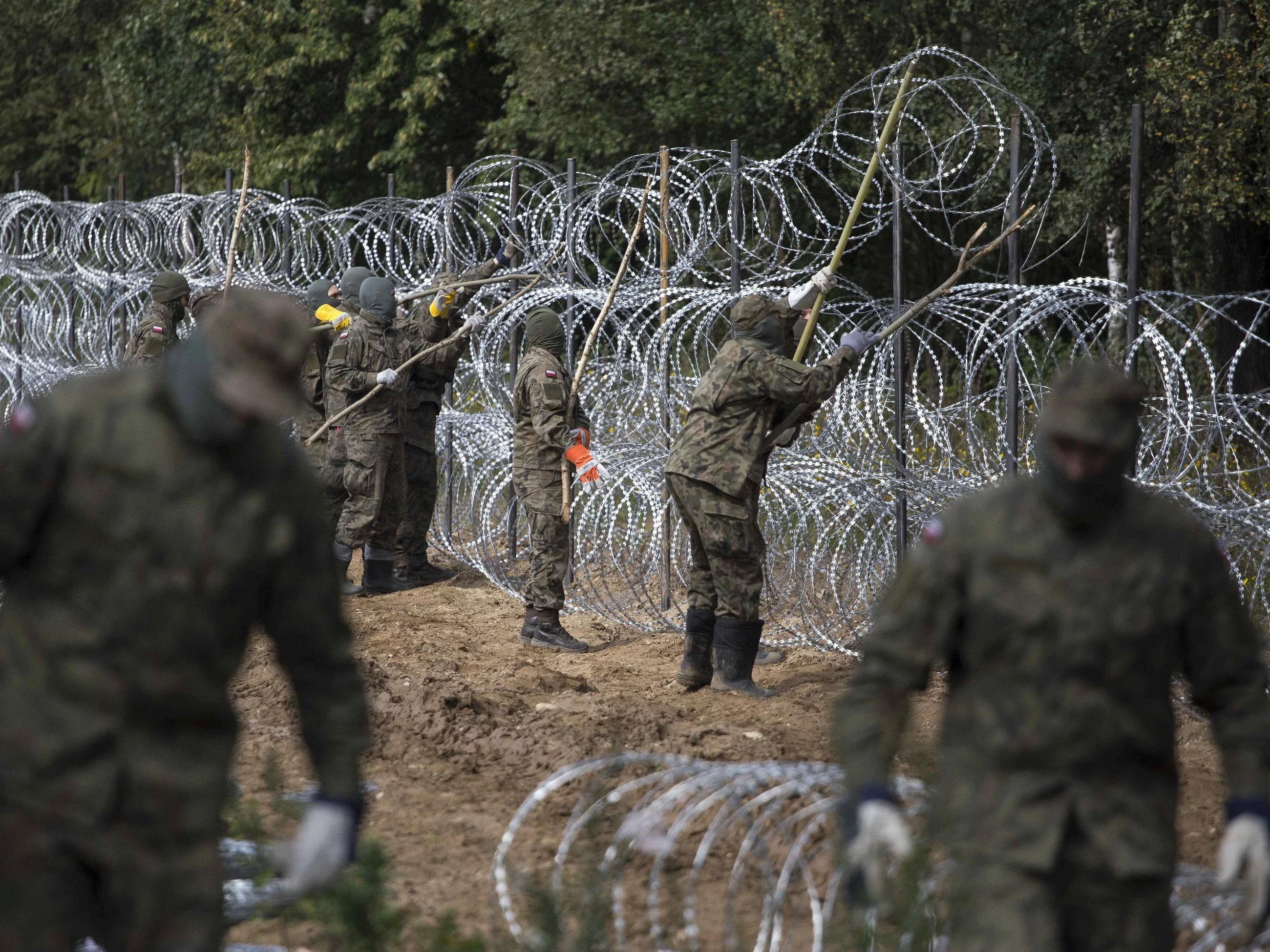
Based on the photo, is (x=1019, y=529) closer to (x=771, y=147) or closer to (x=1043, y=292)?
(x=1043, y=292)

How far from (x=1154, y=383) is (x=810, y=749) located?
35.6 ft

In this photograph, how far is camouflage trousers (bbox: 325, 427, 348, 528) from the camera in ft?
33.9

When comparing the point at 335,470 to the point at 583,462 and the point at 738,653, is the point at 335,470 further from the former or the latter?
the point at 738,653

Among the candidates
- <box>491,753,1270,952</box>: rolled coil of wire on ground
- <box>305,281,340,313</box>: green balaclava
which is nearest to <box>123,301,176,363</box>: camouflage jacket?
<box>305,281,340,313</box>: green balaclava

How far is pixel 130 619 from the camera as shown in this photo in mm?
2809

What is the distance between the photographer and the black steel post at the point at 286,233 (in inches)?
486

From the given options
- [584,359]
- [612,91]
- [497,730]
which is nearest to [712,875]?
[497,730]

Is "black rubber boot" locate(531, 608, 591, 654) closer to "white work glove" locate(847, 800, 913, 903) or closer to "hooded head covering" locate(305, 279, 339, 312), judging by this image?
"hooded head covering" locate(305, 279, 339, 312)

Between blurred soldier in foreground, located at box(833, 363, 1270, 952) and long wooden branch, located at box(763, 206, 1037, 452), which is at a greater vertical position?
long wooden branch, located at box(763, 206, 1037, 452)

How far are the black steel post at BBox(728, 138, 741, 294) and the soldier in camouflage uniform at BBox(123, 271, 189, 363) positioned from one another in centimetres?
433

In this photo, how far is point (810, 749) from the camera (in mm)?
6273

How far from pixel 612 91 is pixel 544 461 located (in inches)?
439

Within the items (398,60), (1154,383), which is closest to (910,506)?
(1154,383)

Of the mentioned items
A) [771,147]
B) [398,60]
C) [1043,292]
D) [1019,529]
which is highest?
[398,60]
